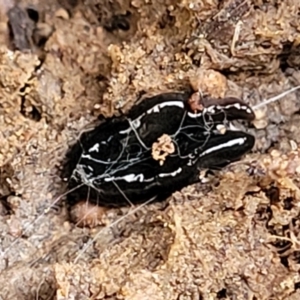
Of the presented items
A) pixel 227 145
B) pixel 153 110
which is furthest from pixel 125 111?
pixel 227 145

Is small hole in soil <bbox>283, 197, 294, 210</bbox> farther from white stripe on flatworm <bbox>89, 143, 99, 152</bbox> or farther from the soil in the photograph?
white stripe on flatworm <bbox>89, 143, 99, 152</bbox>

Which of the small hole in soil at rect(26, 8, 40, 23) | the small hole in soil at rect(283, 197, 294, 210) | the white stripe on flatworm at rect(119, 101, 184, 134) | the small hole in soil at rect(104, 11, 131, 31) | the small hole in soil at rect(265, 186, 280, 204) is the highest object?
the small hole in soil at rect(26, 8, 40, 23)

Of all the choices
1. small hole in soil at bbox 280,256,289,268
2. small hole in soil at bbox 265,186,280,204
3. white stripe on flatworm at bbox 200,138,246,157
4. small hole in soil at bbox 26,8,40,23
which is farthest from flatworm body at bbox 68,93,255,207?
small hole in soil at bbox 26,8,40,23

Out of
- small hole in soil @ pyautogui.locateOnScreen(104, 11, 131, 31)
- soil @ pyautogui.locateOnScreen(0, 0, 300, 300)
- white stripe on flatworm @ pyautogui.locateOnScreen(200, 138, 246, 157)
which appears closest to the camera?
soil @ pyautogui.locateOnScreen(0, 0, 300, 300)

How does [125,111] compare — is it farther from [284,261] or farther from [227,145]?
[284,261]

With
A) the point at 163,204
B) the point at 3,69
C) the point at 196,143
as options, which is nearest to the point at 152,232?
the point at 163,204

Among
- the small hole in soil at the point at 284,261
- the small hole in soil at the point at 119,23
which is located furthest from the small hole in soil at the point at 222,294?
the small hole in soil at the point at 119,23

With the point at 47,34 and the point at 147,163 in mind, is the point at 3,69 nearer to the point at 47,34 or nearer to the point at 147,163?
the point at 47,34
